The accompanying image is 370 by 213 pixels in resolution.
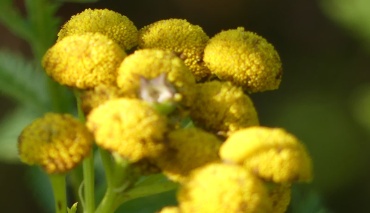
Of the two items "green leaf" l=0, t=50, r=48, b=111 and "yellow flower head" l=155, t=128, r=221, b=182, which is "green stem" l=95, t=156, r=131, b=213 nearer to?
"yellow flower head" l=155, t=128, r=221, b=182

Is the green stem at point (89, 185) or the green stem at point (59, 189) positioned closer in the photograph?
the green stem at point (59, 189)

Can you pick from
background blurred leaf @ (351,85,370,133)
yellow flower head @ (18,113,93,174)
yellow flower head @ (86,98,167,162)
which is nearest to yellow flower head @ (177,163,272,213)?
yellow flower head @ (86,98,167,162)

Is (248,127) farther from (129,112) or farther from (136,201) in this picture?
(136,201)

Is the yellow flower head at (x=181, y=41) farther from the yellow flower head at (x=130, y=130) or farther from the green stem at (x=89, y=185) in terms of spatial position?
the yellow flower head at (x=130, y=130)

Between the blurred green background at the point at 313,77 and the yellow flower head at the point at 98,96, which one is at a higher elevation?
the yellow flower head at the point at 98,96

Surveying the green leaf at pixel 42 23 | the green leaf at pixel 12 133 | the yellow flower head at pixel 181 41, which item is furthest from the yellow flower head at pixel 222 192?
the green leaf at pixel 12 133

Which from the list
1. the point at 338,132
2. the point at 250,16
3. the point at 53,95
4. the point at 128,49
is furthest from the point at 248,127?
the point at 250,16

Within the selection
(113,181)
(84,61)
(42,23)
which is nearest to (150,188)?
(113,181)
